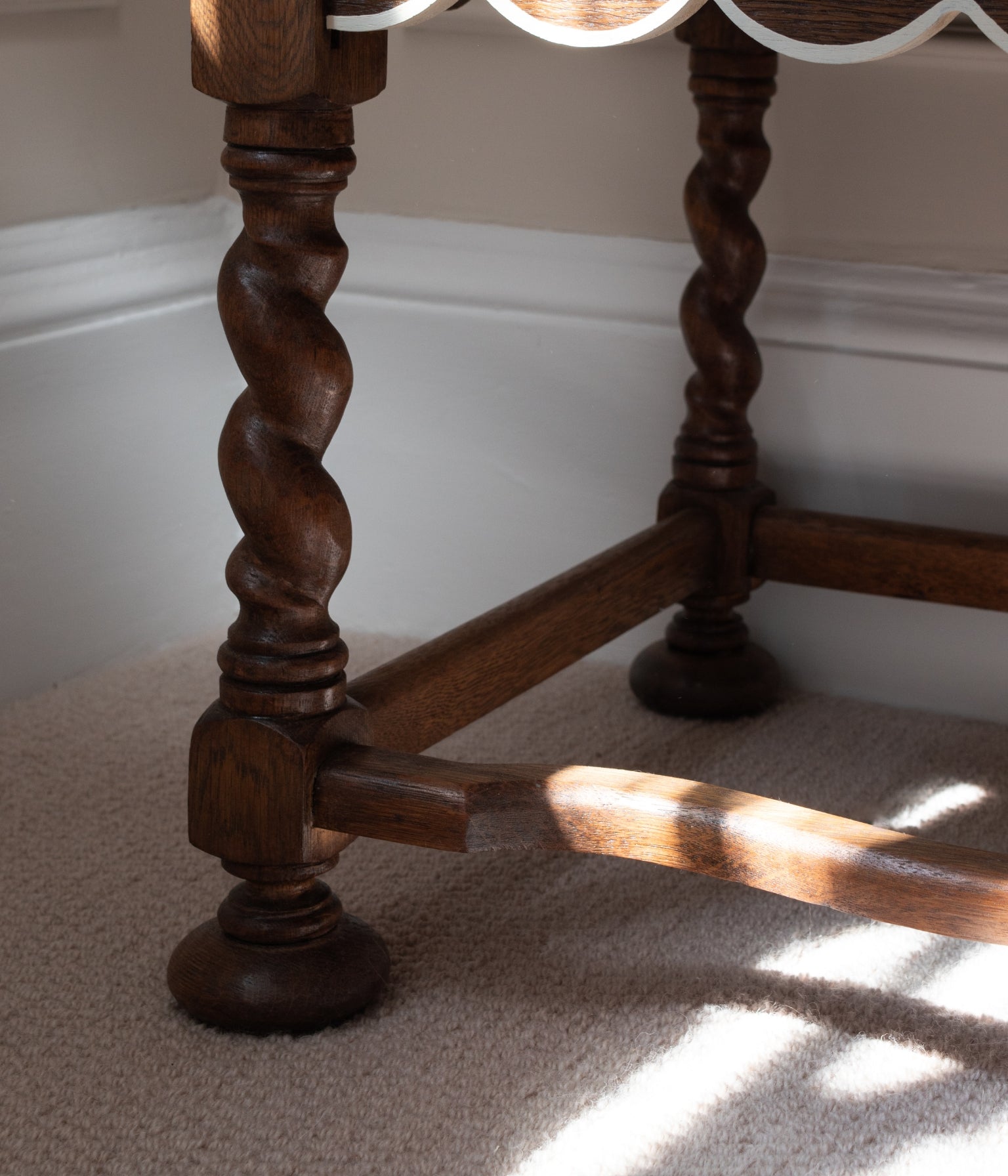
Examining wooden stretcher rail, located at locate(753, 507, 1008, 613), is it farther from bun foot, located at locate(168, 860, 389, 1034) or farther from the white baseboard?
bun foot, located at locate(168, 860, 389, 1034)

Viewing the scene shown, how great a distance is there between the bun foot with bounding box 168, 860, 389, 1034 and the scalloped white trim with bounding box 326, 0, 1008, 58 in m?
0.41

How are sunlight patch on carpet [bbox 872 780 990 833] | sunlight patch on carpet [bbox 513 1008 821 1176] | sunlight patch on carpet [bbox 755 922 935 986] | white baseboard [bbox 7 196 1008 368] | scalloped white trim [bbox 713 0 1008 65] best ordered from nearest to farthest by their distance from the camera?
scalloped white trim [bbox 713 0 1008 65], sunlight patch on carpet [bbox 513 1008 821 1176], sunlight patch on carpet [bbox 755 922 935 986], sunlight patch on carpet [bbox 872 780 990 833], white baseboard [bbox 7 196 1008 368]

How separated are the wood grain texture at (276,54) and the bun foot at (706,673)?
0.56 m

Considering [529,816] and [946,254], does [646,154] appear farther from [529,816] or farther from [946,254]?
[529,816]

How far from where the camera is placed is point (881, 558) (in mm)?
1053

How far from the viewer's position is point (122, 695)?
3.83ft

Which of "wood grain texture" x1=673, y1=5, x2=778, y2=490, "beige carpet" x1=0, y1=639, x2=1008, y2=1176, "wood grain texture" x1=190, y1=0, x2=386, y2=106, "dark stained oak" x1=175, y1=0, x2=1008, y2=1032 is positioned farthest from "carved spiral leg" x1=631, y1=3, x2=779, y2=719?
"wood grain texture" x1=190, y1=0, x2=386, y2=106

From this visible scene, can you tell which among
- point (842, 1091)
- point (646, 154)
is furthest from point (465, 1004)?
point (646, 154)

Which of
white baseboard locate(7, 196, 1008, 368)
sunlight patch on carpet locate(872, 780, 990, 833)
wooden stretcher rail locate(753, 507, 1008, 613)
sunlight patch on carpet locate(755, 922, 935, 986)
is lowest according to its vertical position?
sunlight patch on carpet locate(872, 780, 990, 833)

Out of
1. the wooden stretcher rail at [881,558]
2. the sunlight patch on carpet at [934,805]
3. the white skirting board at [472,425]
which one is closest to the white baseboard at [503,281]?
the white skirting board at [472,425]

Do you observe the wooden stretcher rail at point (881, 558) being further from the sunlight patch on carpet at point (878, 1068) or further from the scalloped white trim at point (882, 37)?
the scalloped white trim at point (882, 37)

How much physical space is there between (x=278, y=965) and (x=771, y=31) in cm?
46

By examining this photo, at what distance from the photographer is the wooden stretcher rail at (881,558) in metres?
1.02

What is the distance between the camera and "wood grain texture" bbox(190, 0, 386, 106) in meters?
0.65
